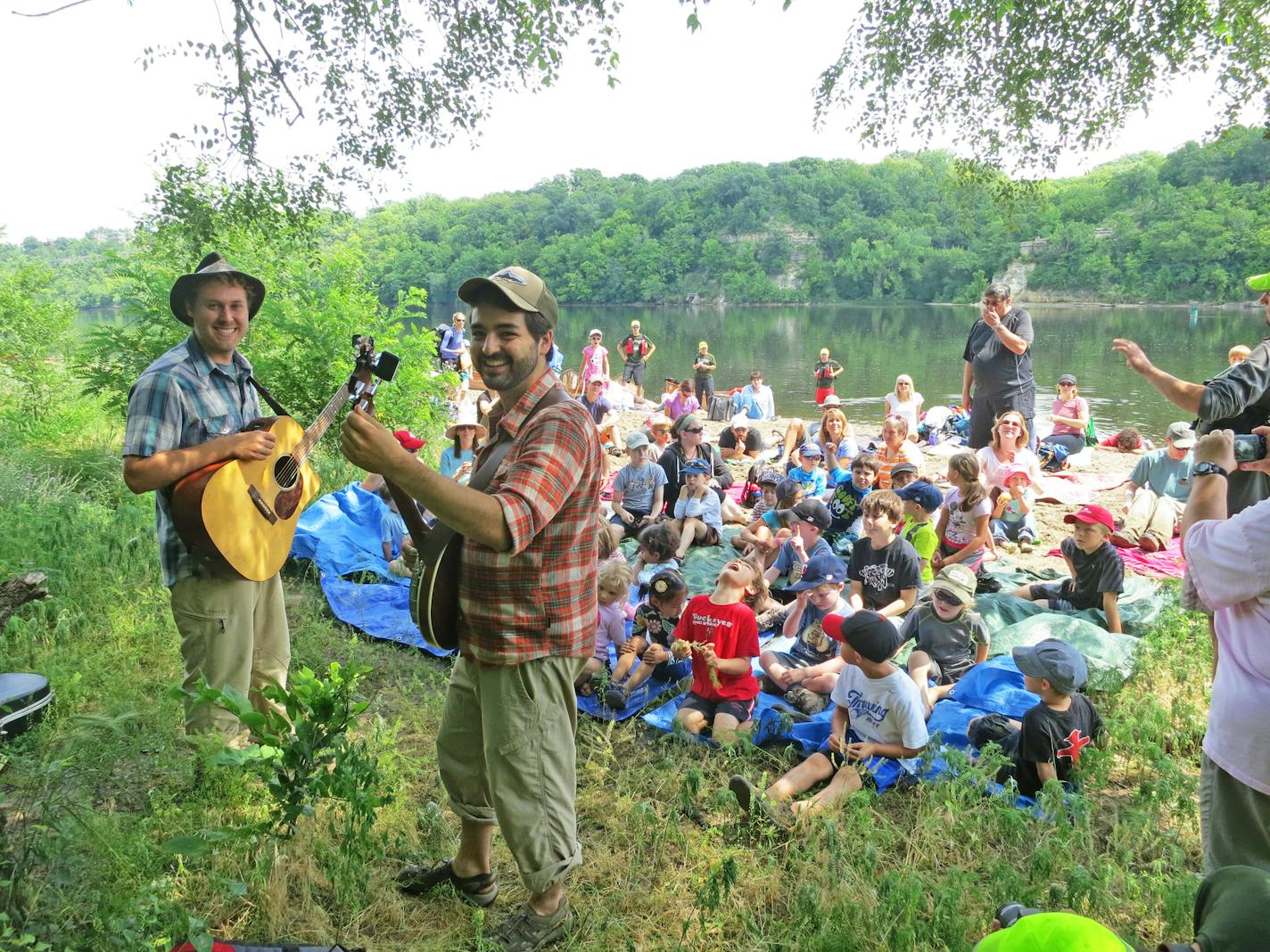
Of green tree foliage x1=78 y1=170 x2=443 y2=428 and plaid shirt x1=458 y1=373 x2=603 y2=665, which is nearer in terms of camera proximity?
plaid shirt x1=458 y1=373 x2=603 y2=665

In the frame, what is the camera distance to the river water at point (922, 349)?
21.8 meters

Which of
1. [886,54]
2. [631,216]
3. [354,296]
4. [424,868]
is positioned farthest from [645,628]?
[631,216]

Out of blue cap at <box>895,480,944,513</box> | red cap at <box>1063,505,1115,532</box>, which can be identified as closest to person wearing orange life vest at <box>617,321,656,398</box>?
blue cap at <box>895,480,944,513</box>

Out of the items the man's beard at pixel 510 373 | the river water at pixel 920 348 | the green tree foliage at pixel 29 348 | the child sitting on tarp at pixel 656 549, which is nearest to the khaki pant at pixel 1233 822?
the man's beard at pixel 510 373

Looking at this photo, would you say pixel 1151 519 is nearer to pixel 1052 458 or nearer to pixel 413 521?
pixel 1052 458

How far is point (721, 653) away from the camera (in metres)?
4.46

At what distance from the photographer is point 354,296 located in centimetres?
871

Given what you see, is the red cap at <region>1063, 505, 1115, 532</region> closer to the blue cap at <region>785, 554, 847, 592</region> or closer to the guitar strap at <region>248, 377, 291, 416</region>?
the blue cap at <region>785, 554, 847, 592</region>

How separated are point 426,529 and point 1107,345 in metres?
37.4

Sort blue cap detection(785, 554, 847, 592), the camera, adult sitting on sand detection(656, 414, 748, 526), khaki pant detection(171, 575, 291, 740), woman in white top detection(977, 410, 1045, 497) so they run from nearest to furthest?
the camera → khaki pant detection(171, 575, 291, 740) → blue cap detection(785, 554, 847, 592) → woman in white top detection(977, 410, 1045, 497) → adult sitting on sand detection(656, 414, 748, 526)

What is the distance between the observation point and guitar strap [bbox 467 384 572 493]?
2344mm

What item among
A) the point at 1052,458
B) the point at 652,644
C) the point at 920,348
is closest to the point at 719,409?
the point at 1052,458

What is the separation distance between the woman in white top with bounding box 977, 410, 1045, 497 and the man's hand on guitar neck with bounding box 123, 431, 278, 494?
6.17 metres

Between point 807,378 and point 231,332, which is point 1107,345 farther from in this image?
point 231,332
